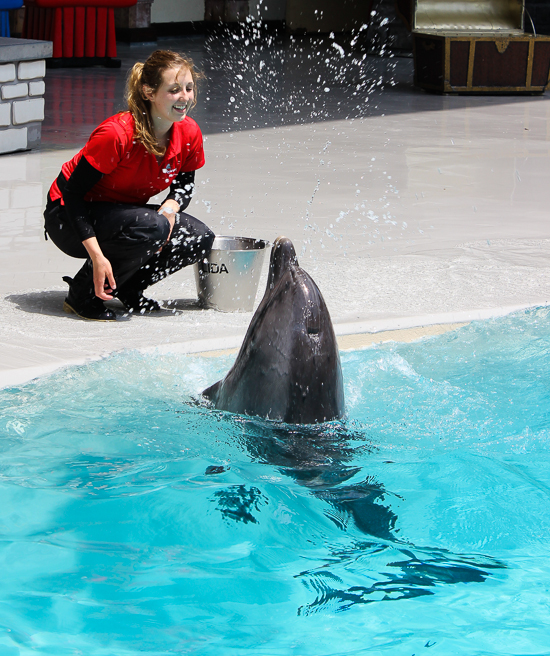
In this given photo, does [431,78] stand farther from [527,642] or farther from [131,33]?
[527,642]

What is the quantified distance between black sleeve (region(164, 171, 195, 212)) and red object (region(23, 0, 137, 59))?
31.5 feet

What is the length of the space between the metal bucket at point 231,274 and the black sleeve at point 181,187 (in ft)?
0.79

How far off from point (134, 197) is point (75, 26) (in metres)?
10.2

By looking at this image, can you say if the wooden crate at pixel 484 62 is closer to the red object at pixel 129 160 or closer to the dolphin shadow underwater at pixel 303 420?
the red object at pixel 129 160

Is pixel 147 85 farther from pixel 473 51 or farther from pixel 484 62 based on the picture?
pixel 484 62

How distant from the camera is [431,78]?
41.8 ft

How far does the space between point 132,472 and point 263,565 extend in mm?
570

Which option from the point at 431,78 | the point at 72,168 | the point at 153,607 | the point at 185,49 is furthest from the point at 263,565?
the point at 185,49

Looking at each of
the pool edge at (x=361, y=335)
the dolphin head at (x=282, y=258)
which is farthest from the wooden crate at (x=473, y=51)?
the dolphin head at (x=282, y=258)

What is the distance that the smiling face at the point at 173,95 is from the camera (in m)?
3.69

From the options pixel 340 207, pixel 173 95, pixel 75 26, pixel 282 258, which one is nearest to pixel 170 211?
pixel 173 95

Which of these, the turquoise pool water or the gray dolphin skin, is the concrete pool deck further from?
the gray dolphin skin

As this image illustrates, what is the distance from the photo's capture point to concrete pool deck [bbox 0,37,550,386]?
411 cm

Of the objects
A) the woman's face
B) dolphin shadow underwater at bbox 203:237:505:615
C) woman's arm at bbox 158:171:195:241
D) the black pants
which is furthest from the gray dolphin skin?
woman's arm at bbox 158:171:195:241
